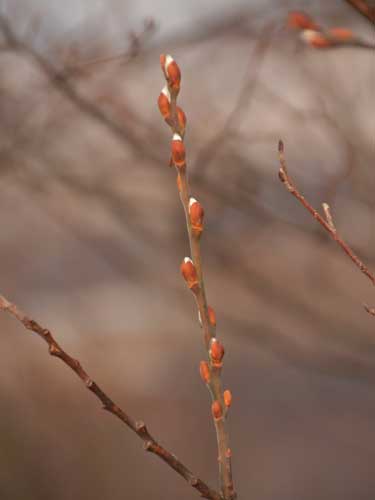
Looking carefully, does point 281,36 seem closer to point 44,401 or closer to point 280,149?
point 280,149

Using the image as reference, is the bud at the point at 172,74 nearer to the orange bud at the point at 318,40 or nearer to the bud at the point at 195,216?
the bud at the point at 195,216

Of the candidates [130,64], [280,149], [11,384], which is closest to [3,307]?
[280,149]

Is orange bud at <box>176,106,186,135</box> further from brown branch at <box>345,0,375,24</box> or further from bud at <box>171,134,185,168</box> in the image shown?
brown branch at <box>345,0,375,24</box>

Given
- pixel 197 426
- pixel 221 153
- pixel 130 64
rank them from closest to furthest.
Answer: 1. pixel 130 64
2. pixel 221 153
3. pixel 197 426

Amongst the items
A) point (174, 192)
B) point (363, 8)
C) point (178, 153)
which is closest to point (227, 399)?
point (178, 153)

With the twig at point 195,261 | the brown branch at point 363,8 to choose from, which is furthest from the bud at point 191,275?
the brown branch at point 363,8

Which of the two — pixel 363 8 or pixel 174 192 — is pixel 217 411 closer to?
pixel 363 8

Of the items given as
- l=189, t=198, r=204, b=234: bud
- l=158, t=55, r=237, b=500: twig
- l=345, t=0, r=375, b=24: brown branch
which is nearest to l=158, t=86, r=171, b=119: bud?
l=158, t=55, r=237, b=500: twig

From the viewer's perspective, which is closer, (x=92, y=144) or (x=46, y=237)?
(x=92, y=144)
